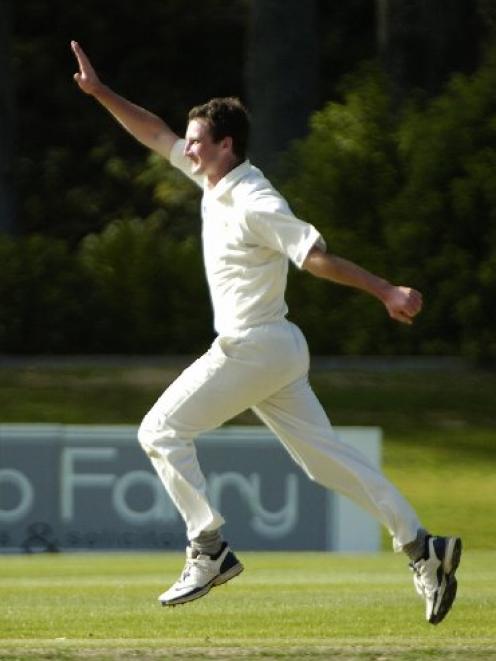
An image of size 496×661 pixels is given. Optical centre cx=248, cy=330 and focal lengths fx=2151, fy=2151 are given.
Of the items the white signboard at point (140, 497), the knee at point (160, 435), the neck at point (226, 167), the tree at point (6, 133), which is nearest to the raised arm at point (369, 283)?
the neck at point (226, 167)

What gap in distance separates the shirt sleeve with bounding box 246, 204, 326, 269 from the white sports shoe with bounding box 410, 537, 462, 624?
127 cm

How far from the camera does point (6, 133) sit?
25.3 metres

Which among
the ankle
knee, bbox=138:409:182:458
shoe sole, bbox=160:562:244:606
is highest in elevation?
knee, bbox=138:409:182:458

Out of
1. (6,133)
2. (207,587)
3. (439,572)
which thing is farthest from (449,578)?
(6,133)

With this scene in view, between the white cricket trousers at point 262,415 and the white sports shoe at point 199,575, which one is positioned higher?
the white cricket trousers at point 262,415

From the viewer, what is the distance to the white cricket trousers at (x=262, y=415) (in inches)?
300

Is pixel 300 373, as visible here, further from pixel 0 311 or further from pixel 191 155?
pixel 0 311

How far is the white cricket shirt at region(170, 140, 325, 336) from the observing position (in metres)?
7.44

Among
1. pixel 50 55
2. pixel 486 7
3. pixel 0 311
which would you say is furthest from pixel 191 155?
pixel 50 55

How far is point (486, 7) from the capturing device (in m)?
25.3

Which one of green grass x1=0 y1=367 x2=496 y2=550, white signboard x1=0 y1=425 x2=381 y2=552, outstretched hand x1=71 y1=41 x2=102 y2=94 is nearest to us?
outstretched hand x1=71 y1=41 x2=102 y2=94

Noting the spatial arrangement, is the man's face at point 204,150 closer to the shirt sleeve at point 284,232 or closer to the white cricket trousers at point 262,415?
the shirt sleeve at point 284,232

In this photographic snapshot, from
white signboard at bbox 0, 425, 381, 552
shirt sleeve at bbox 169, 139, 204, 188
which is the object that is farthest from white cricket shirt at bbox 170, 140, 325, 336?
white signboard at bbox 0, 425, 381, 552

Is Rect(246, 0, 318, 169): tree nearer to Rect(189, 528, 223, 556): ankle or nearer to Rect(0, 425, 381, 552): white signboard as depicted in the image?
Rect(0, 425, 381, 552): white signboard
